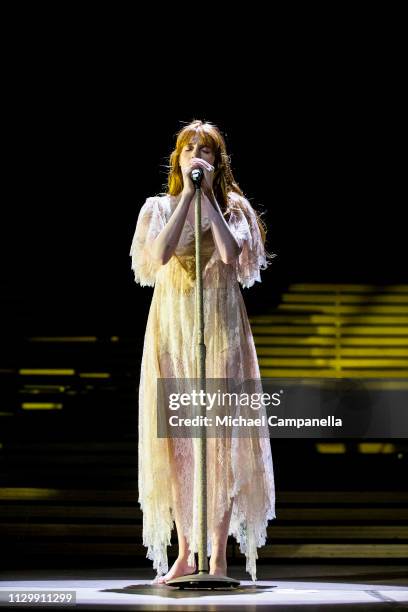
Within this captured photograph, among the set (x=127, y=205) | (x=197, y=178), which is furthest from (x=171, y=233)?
(x=127, y=205)

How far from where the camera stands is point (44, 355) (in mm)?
6016

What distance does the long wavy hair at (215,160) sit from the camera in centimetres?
332

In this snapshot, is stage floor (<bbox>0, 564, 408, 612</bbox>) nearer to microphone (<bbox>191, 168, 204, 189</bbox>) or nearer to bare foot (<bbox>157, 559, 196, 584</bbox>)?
bare foot (<bbox>157, 559, 196, 584</bbox>)

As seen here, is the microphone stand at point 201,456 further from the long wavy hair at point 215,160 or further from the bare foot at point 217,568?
the long wavy hair at point 215,160

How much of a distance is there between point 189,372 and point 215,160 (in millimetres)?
647

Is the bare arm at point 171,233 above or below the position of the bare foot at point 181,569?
above

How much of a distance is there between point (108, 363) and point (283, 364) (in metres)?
0.95

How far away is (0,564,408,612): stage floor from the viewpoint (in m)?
2.69

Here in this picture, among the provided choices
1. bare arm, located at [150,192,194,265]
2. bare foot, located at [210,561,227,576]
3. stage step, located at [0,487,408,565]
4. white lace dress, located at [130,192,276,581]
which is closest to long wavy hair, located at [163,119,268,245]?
white lace dress, located at [130,192,276,581]

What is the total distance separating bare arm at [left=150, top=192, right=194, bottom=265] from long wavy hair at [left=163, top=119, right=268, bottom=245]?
243 millimetres

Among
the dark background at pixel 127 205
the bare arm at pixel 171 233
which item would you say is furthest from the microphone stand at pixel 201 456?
the dark background at pixel 127 205

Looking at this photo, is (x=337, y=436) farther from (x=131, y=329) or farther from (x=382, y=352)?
(x=131, y=329)

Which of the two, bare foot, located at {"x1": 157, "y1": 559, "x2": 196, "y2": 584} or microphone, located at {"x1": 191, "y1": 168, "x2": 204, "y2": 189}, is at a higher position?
microphone, located at {"x1": 191, "y1": 168, "x2": 204, "y2": 189}

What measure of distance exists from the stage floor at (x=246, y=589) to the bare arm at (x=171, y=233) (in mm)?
942
